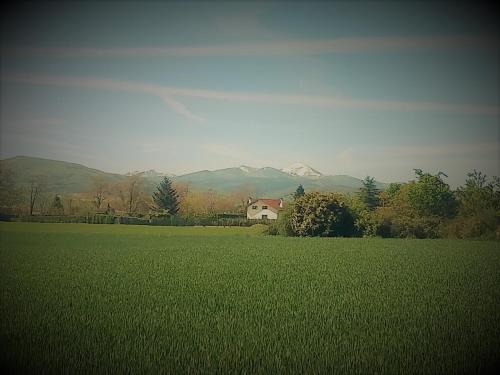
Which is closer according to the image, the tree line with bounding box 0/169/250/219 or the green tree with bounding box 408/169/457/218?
the tree line with bounding box 0/169/250/219

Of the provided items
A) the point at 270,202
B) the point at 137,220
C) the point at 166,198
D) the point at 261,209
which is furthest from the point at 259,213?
the point at 137,220

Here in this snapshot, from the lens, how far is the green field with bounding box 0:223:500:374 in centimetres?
504

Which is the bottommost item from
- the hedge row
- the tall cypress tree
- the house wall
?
the hedge row

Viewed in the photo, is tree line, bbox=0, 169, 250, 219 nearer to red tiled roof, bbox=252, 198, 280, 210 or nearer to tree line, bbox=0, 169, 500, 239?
tree line, bbox=0, 169, 500, 239

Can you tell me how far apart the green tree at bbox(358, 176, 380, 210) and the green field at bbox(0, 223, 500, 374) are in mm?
37015

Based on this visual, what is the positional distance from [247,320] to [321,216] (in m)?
27.7

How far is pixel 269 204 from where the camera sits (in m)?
69.6

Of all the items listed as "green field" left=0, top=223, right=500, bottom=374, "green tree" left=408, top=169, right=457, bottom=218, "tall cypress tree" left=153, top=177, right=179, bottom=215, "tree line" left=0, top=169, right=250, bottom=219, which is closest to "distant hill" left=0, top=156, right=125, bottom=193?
"tree line" left=0, top=169, right=250, bottom=219

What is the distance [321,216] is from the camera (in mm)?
33812

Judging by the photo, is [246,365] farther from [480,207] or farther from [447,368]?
[480,207]

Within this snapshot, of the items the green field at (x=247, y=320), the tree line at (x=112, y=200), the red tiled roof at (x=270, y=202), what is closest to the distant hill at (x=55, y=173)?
the tree line at (x=112, y=200)

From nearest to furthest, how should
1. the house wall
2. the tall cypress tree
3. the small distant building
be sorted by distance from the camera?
the tall cypress tree < the house wall < the small distant building

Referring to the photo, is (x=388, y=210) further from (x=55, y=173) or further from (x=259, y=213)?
(x=55, y=173)

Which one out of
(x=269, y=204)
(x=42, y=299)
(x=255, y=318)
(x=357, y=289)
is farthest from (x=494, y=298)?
(x=269, y=204)
